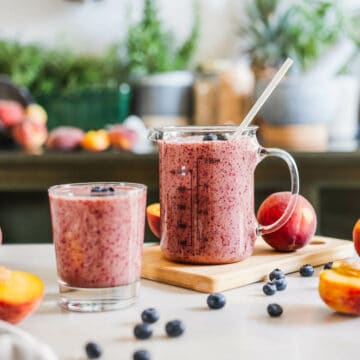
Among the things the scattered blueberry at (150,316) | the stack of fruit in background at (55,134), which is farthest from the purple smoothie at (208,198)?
the stack of fruit in background at (55,134)

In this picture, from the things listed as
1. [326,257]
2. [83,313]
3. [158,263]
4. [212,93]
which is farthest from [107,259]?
[212,93]

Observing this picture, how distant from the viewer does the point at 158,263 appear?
3.41 feet

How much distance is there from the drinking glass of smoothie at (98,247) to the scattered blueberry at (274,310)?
0.56 ft

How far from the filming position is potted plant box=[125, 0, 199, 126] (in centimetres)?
284

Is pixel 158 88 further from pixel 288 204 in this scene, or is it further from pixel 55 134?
pixel 288 204

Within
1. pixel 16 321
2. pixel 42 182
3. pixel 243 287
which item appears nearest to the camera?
pixel 16 321

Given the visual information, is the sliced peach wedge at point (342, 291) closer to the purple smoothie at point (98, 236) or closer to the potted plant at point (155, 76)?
the purple smoothie at point (98, 236)

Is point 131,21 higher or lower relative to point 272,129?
higher

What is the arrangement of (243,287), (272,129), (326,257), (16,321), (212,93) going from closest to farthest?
(16,321) < (243,287) < (326,257) < (272,129) < (212,93)

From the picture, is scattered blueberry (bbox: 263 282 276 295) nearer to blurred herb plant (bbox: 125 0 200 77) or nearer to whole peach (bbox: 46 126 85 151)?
whole peach (bbox: 46 126 85 151)

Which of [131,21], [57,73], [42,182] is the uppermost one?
[131,21]

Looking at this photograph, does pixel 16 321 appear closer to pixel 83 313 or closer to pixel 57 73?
pixel 83 313

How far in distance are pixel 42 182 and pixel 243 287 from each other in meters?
1.50

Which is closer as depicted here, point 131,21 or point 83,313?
point 83,313
